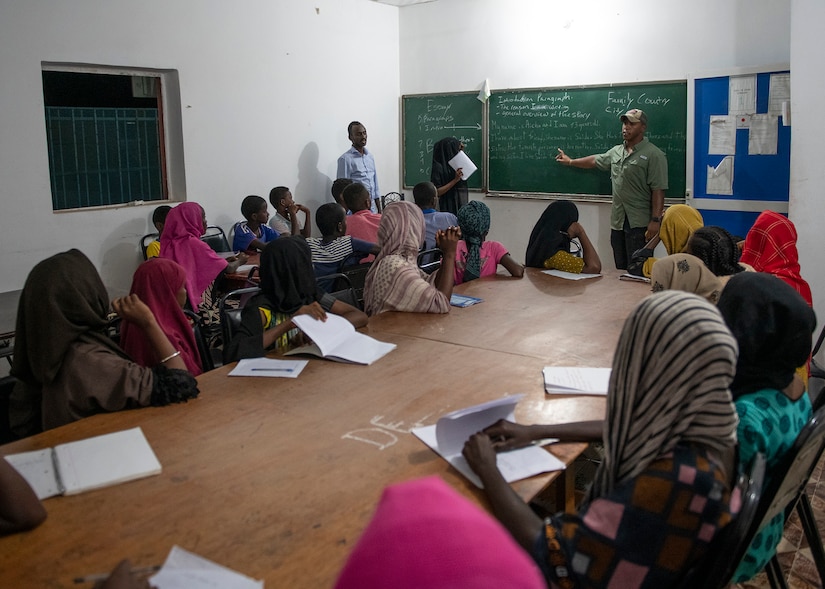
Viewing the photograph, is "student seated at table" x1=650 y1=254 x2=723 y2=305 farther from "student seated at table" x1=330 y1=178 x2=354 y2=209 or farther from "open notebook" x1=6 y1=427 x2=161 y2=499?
"student seated at table" x1=330 y1=178 x2=354 y2=209

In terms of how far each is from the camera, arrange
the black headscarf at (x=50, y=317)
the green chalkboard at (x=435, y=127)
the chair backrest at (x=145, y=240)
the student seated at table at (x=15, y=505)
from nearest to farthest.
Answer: the student seated at table at (x=15, y=505), the black headscarf at (x=50, y=317), the chair backrest at (x=145, y=240), the green chalkboard at (x=435, y=127)

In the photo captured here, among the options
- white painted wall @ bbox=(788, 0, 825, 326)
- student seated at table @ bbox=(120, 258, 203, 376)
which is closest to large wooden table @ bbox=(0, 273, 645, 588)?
student seated at table @ bbox=(120, 258, 203, 376)

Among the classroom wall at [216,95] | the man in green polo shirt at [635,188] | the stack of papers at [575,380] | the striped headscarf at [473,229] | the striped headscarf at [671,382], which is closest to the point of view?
the striped headscarf at [671,382]

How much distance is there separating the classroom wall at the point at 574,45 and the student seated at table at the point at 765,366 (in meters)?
4.76

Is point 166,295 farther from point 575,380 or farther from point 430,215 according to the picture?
point 430,215

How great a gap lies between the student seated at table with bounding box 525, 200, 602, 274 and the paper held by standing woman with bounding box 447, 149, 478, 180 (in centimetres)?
272

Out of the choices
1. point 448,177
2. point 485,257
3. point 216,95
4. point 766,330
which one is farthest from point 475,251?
point 448,177

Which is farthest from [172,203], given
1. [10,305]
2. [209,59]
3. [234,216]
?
[10,305]

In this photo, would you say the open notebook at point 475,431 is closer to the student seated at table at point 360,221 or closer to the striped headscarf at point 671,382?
the striped headscarf at point 671,382

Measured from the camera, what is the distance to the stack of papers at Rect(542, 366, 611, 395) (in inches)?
90.0

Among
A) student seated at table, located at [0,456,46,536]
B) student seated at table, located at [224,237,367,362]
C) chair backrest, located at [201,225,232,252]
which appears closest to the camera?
student seated at table, located at [0,456,46,536]

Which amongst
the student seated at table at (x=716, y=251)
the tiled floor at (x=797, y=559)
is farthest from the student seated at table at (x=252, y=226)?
the tiled floor at (x=797, y=559)

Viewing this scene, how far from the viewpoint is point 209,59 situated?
19.9 feet

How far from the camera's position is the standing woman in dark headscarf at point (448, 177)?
723 centimetres
